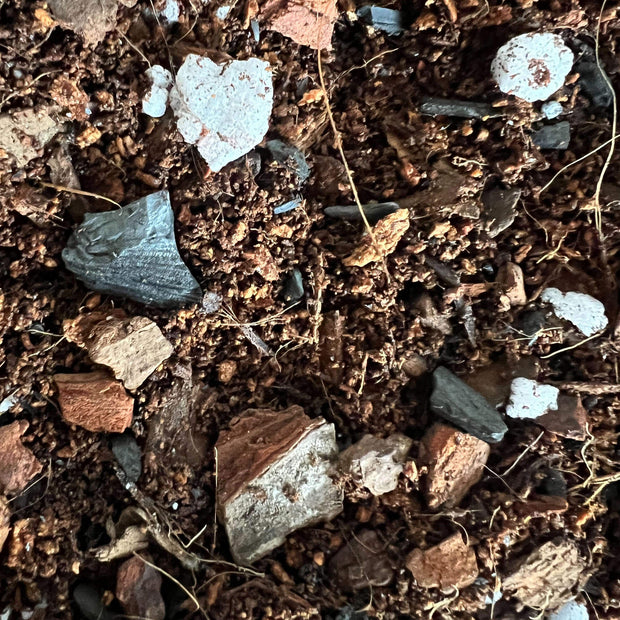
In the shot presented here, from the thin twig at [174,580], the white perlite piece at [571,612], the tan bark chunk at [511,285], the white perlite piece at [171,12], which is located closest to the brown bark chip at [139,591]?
the thin twig at [174,580]

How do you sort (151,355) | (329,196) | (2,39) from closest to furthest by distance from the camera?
(2,39), (151,355), (329,196)

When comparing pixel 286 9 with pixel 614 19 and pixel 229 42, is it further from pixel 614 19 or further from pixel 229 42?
pixel 614 19

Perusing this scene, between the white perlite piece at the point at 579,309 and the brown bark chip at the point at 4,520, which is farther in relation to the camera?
the white perlite piece at the point at 579,309

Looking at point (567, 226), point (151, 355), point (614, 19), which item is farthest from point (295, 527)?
point (614, 19)

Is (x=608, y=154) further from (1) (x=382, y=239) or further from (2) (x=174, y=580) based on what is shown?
(2) (x=174, y=580)

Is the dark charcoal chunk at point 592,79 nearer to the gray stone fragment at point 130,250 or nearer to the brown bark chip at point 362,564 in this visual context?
the gray stone fragment at point 130,250

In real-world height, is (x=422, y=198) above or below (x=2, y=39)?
below

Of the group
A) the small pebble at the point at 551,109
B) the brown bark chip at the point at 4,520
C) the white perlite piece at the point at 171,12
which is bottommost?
the brown bark chip at the point at 4,520
